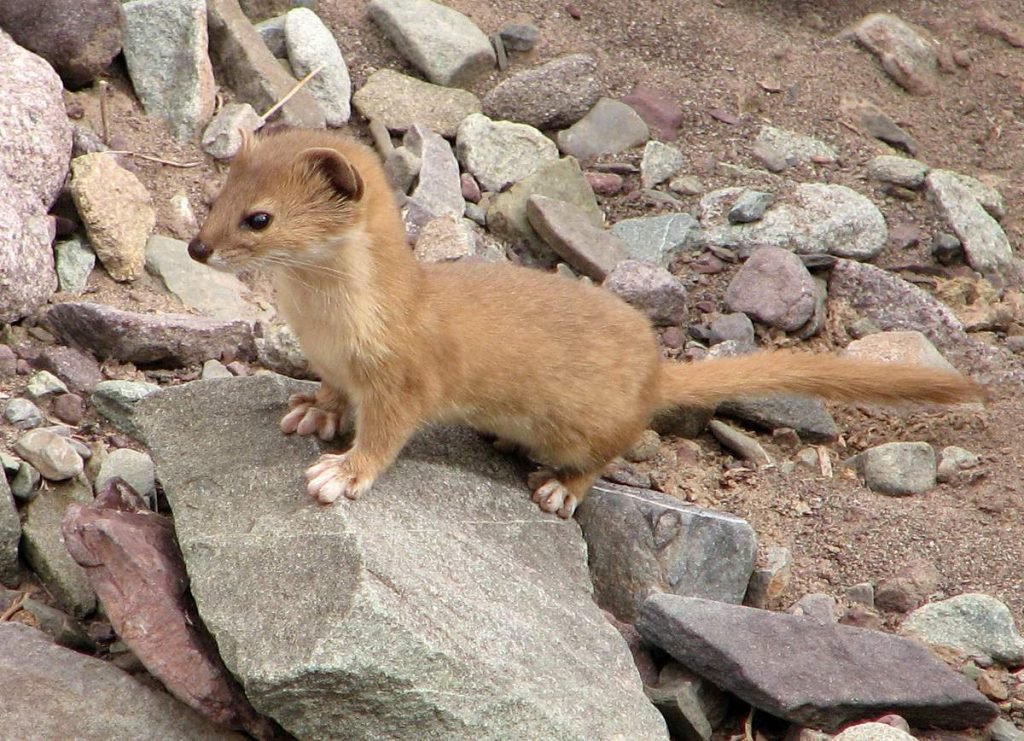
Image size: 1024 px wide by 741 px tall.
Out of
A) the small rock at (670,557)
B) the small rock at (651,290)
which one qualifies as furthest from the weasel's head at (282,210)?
the small rock at (651,290)

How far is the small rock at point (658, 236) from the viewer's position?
238 inches

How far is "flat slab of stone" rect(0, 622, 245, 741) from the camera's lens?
Answer: 3322mm

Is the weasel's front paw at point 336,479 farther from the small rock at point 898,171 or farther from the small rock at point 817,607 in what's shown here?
the small rock at point 898,171

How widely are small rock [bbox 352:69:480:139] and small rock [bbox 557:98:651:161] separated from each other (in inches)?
18.9

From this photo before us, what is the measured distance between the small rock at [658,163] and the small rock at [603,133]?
0.09 meters

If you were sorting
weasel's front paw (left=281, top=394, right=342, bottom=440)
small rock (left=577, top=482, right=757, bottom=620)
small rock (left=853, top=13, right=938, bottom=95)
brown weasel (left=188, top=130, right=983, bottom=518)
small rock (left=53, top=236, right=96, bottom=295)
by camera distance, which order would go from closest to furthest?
brown weasel (left=188, top=130, right=983, bottom=518) < weasel's front paw (left=281, top=394, right=342, bottom=440) < small rock (left=577, top=482, right=757, bottom=620) < small rock (left=53, top=236, right=96, bottom=295) < small rock (left=853, top=13, right=938, bottom=95)

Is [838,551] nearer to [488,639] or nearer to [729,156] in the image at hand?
[488,639]

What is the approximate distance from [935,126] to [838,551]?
10.7ft

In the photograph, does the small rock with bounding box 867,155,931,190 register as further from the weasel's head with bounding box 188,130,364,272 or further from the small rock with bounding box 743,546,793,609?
the weasel's head with bounding box 188,130,364,272

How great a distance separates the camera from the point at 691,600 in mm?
3842

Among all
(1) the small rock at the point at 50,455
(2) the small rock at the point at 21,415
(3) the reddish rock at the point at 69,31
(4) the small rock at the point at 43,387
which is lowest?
(4) the small rock at the point at 43,387

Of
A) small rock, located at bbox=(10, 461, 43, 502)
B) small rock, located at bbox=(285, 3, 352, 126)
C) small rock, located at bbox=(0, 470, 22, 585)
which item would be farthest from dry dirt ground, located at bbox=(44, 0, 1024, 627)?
small rock, located at bbox=(0, 470, 22, 585)

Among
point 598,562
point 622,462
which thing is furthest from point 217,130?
point 598,562

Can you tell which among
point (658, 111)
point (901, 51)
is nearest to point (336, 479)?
point (658, 111)
